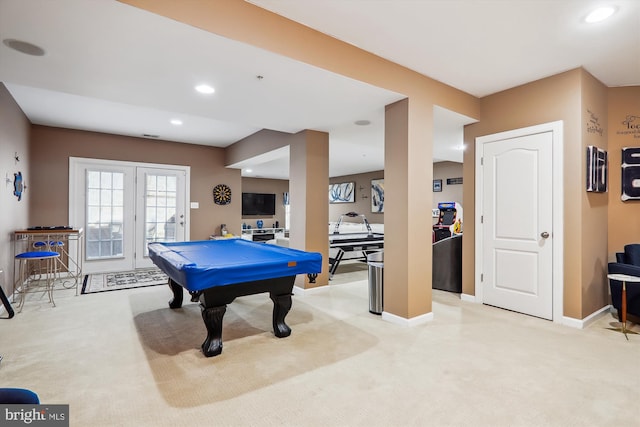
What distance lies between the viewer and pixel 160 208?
21.1 feet

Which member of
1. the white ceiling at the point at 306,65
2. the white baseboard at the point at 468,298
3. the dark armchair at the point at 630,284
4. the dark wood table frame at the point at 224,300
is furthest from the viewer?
the white baseboard at the point at 468,298

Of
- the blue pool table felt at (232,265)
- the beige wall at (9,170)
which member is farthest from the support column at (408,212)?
the beige wall at (9,170)

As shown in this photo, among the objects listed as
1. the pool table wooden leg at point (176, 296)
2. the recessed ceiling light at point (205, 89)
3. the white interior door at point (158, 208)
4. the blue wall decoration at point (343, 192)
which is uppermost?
the recessed ceiling light at point (205, 89)

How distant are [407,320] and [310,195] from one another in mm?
2121

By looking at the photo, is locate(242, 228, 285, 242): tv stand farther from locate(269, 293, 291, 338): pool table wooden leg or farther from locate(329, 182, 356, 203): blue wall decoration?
locate(269, 293, 291, 338): pool table wooden leg

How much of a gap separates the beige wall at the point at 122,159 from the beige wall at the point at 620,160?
20.9 ft

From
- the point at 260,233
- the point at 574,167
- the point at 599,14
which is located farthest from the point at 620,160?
the point at 260,233

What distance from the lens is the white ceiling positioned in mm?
2098

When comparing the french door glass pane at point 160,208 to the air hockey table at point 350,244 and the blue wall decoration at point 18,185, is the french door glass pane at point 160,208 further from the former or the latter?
the air hockey table at point 350,244

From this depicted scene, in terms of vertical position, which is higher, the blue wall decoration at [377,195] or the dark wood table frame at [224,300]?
the blue wall decoration at [377,195]

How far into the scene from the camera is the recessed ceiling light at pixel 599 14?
2.27 metres

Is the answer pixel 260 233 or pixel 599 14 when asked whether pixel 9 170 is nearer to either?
pixel 599 14

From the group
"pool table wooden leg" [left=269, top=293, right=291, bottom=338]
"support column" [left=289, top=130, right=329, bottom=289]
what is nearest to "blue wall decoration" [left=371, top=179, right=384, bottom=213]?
"support column" [left=289, top=130, right=329, bottom=289]

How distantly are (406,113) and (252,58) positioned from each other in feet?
5.20
